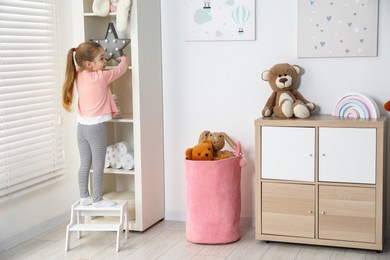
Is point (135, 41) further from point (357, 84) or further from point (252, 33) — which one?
point (357, 84)

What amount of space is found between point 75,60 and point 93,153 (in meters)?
0.54

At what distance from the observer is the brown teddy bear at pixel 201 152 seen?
11.3ft

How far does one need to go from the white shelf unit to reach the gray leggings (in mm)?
179

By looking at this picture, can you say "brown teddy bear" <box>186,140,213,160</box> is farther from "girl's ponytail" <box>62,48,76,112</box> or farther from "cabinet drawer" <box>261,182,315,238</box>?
"girl's ponytail" <box>62,48,76,112</box>

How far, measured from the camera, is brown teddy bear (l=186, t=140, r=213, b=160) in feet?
11.3

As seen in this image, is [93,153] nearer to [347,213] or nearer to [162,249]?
[162,249]

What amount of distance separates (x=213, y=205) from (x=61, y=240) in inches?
36.9

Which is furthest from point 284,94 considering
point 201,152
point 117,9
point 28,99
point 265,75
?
point 28,99

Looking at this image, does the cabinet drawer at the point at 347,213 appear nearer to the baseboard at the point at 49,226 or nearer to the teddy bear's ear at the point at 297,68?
the baseboard at the point at 49,226

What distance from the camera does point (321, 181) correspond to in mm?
3254

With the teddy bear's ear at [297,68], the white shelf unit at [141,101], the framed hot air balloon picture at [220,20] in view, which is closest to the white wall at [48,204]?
the white shelf unit at [141,101]

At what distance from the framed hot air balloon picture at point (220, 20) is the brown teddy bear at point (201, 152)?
692 millimetres

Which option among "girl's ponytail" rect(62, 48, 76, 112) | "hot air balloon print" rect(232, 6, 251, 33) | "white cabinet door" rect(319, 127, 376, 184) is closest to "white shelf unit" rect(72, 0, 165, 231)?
"girl's ponytail" rect(62, 48, 76, 112)

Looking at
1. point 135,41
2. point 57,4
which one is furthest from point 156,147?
point 57,4
